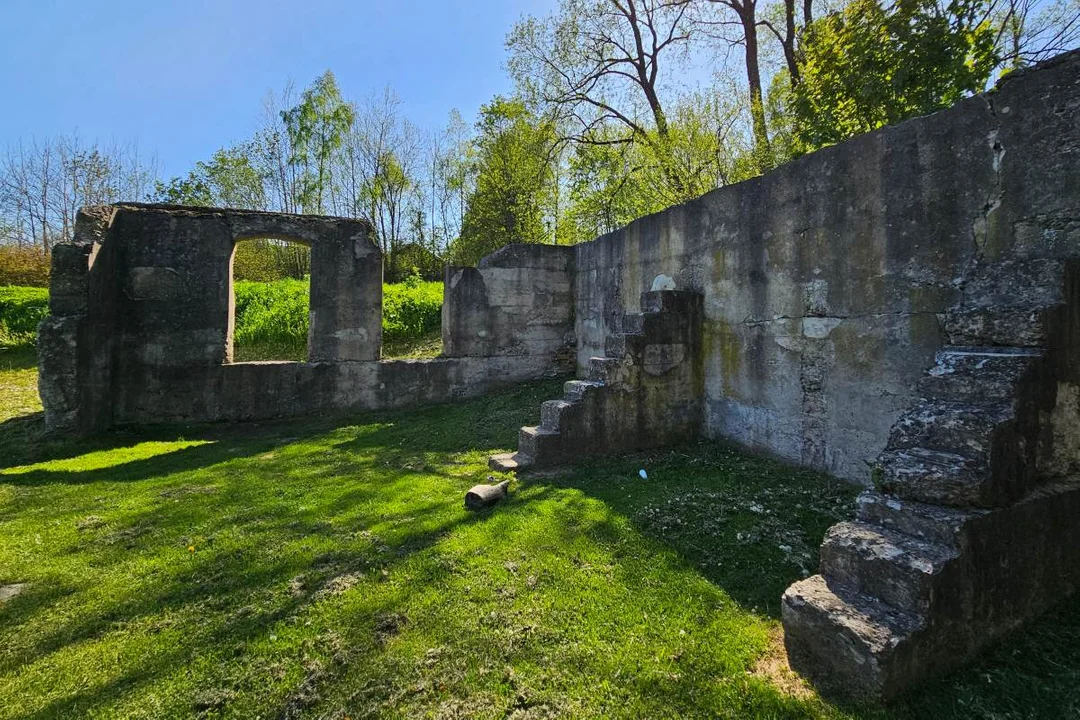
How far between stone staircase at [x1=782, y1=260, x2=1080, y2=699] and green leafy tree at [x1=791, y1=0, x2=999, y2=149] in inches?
274

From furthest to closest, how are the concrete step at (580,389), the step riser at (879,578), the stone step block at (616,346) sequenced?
the stone step block at (616,346)
the concrete step at (580,389)
the step riser at (879,578)

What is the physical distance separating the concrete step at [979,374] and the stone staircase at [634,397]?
9.88 ft

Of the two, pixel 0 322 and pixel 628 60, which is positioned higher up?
pixel 628 60

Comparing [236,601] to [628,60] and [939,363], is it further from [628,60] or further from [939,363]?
[628,60]

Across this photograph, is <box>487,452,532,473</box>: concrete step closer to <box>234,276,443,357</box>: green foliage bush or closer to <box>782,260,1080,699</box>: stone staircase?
<box>782,260,1080,699</box>: stone staircase

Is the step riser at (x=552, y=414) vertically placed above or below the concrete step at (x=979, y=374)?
below

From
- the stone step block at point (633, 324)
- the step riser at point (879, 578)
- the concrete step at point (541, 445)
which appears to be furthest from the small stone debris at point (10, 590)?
the stone step block at point (633, 324)

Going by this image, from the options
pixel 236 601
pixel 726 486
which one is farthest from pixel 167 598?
pixel 726 486

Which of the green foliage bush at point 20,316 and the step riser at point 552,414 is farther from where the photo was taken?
the green foliage bush at point 20,316

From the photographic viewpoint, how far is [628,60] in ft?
59.3

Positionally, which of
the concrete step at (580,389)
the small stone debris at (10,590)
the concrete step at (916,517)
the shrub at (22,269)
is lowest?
the small stone debris at (10,590)

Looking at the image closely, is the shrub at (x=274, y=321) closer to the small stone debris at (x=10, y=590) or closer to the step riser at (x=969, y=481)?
the small stone debris at (x=10, y=590)

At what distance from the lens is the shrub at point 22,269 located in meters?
15.1

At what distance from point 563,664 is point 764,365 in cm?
390
